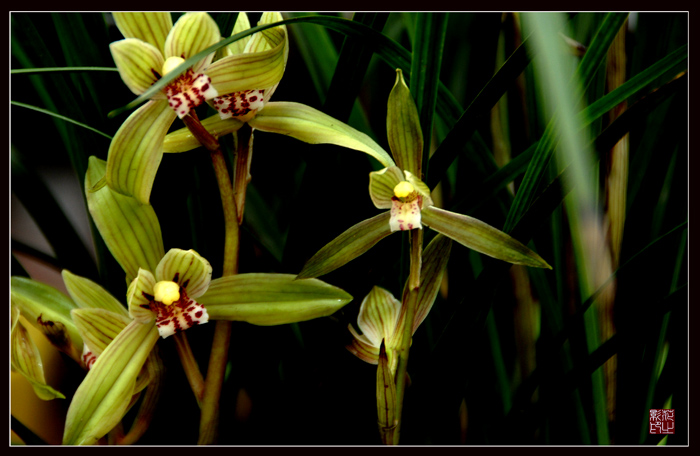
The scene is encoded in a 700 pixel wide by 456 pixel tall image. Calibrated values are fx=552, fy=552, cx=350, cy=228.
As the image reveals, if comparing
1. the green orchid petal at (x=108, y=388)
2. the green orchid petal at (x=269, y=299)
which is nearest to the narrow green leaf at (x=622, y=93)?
the green orchid petal at (x=269, y=299)

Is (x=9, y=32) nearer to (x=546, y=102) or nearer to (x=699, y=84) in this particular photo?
(x=546, y=102)

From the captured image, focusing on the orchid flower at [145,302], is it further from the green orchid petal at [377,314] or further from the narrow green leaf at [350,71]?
the narrow green leaf at [350,71]

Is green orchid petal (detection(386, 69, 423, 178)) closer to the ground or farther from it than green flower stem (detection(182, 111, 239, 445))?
farther from it

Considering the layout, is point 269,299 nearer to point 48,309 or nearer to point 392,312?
point 392,312

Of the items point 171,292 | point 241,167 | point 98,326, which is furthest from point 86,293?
point 241,167

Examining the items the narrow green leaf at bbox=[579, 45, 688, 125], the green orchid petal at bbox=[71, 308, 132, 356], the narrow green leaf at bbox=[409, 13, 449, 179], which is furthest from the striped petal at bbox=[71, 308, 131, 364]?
the narrow green leaf at bbox=[579, 45, 688, 125]

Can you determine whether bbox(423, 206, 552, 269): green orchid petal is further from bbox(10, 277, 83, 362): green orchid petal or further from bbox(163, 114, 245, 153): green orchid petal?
bbox(10, 277, 83, 362): green orchid petal

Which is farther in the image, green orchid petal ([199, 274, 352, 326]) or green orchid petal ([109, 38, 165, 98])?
green orchid petal ([199, 274, 352, 326])

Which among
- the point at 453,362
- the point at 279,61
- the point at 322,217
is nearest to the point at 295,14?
the point at 279,61
